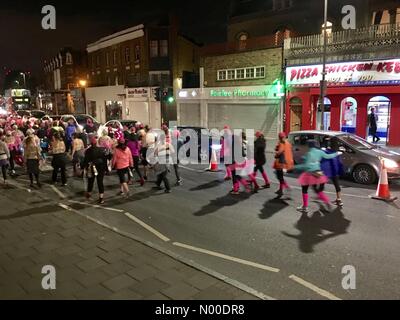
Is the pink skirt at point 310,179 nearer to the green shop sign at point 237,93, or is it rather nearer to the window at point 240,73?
the green shop sign at point 237,93

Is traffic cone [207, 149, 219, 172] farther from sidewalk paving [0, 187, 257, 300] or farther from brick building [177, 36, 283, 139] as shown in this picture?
brick building [177, 36, 283, 139]

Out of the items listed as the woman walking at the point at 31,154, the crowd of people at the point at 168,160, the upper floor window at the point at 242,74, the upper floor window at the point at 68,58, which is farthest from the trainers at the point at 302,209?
the upper floor window at the point at 68,58

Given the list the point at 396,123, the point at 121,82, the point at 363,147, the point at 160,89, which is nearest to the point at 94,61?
the point at 121,82

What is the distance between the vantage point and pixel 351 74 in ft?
63.6

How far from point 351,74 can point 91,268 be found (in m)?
17.7

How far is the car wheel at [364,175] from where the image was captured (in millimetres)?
11555

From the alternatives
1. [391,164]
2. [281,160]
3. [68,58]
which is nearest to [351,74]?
[391,164]

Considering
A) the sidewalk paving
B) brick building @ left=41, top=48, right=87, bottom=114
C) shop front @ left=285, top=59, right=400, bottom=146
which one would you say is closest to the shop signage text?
shop front @ left=285, top=59, right=400, bottom=146

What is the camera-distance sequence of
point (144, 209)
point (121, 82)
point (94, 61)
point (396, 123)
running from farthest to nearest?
point (94, 61) < point (121, 82) < point (396, 123) < point (144, 209)

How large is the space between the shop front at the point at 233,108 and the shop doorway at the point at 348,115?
3.80 m

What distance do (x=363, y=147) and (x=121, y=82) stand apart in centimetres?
3251

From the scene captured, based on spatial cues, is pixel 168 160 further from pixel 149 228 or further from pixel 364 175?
pixel 364 175
